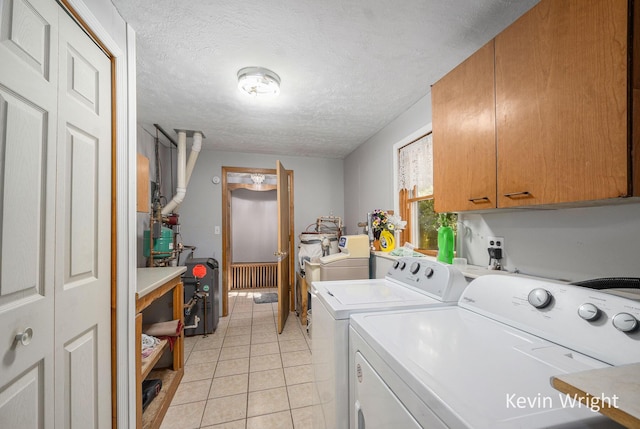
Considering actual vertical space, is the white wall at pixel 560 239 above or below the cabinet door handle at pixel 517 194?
below

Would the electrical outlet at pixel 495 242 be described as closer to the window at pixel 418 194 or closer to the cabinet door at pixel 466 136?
the cabinet door at pixel 466 136

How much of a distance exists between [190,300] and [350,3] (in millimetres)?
3002

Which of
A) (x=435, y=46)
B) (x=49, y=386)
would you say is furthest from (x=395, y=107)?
(x=49, y=386)

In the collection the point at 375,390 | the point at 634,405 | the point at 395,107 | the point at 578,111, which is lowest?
the point at 375,390

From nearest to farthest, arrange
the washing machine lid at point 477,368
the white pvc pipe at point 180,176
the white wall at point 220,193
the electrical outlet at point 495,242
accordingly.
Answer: the washing machine lid at point 477,368 < the electrical outlet at point 495,242 < the white pvc pipe at point 180,176 < the white wall at point 220,193

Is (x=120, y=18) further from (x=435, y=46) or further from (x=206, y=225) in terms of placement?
(x=206, y=225)

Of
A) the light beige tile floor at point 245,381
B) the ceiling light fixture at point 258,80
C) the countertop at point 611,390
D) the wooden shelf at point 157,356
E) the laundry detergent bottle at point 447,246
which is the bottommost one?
the light beige tile floor at point 245,381

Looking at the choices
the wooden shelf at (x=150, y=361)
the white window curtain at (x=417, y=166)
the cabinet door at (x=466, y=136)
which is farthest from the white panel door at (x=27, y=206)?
the white window curtain at (x=417, y=166)

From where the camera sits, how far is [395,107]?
2.39 metres

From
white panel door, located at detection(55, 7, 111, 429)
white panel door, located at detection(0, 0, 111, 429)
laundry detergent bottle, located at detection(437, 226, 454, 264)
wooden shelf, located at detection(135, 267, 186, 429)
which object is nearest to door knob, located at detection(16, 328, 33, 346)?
white panel door, located at detection(0, 0, 111, 429)

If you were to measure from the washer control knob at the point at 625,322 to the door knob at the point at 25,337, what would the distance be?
1.63 m

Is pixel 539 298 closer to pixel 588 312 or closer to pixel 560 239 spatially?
pixel 588 312

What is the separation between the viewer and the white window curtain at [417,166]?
2.20m

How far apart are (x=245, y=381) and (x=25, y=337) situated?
175 centimetres
